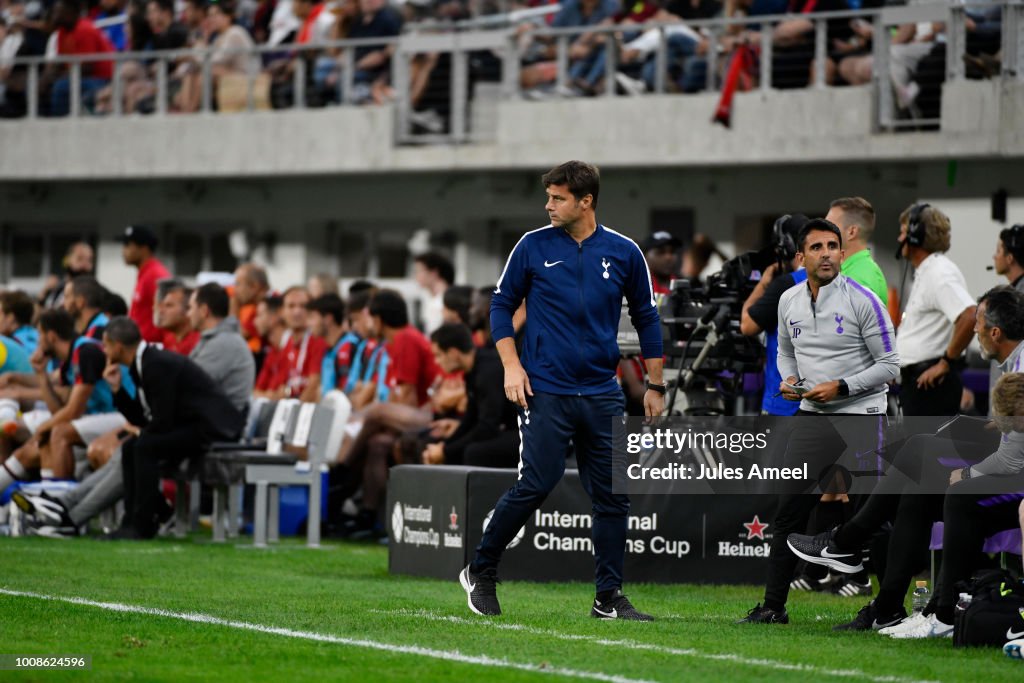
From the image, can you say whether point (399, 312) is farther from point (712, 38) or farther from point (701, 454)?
point (712, 38)

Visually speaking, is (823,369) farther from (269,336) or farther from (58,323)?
(269,336)

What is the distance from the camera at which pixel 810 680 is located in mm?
6625

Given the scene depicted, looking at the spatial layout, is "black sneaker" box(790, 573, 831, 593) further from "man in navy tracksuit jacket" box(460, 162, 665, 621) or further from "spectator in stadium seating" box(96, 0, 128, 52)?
"spectator in stadium seating" box(96, 0, 128, 52)

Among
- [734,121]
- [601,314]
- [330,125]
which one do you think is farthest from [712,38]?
[601,314]

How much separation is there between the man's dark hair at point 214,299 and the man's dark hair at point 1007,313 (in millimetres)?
7756

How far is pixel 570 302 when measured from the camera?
8.37m

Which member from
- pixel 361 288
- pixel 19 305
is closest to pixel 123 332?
pixel 19 305

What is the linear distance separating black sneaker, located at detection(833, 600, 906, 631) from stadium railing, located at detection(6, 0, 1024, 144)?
10520mm

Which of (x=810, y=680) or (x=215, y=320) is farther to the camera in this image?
(x=215, y=320)

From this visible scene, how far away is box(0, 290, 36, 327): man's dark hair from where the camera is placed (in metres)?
16.4

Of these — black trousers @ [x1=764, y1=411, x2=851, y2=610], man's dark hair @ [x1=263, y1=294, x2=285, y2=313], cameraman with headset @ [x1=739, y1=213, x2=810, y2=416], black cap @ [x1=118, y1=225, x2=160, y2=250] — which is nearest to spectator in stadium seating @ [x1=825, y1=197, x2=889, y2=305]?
cameraman with headset @ [x1=739, y1=213, x2=810, y2=416]

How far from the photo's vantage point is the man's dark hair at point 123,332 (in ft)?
45.4

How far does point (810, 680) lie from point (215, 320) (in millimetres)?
8941

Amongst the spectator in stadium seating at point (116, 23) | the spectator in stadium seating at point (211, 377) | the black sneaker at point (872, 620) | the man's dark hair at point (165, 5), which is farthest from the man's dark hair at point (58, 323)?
the spectator in stadium seating at point (116, 23)
